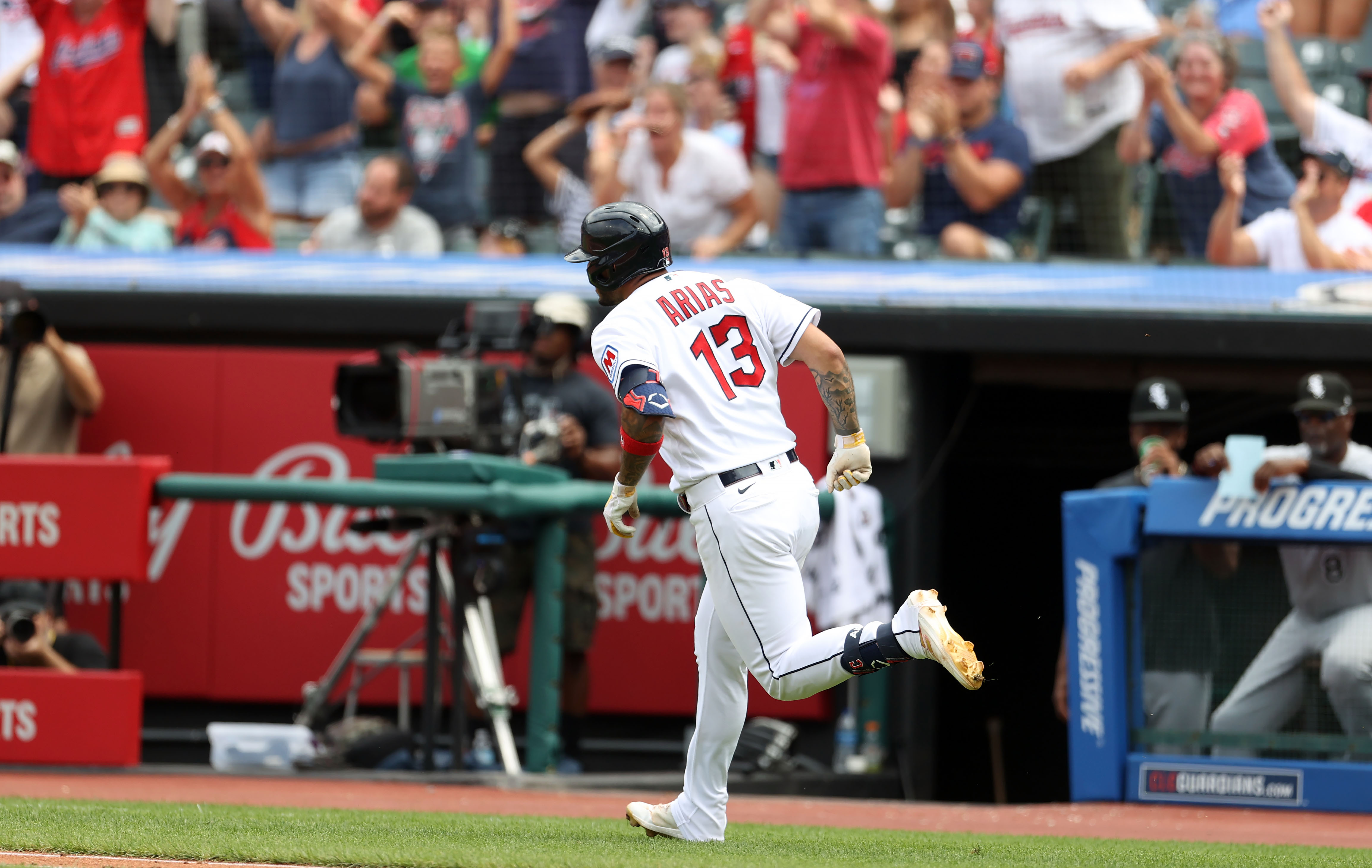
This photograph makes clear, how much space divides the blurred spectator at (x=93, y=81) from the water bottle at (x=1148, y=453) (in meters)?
6.31

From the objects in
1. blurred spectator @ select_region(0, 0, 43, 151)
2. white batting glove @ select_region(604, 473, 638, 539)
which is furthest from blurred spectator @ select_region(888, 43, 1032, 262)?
blurred spectator @ select_region(0, 0, 43, 151)

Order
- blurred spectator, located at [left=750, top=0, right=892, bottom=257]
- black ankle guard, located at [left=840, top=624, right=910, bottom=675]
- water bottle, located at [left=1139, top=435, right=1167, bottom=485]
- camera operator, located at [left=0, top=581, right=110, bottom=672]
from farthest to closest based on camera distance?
blurred spectator, located at [left=750, top=0, right=892, bottom=257]
camera operator, located at [left=0, top=581, right=110, bottom=672]
water bottle, located at [left=1139, top=435, right=1167, bottom=485]
black ankle guard, located at [left=840, top=624, right=910, bottom=675]

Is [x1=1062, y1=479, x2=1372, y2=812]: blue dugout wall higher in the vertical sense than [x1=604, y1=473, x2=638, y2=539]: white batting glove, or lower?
lower

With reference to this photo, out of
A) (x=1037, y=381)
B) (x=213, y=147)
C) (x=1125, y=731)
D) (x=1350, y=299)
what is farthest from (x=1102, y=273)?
(x=213, y=147)

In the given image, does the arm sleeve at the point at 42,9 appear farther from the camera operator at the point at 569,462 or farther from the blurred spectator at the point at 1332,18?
the blurred spectator at the point at 1332,18

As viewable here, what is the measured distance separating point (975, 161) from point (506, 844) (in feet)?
18.2

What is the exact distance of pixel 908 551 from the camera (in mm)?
8844

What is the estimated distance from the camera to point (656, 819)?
4.95 metres

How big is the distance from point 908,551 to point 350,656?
288 centimetres

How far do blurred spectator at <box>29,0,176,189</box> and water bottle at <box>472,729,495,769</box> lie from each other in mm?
4613

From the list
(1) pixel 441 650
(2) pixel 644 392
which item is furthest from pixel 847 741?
(2) pixel 644 392

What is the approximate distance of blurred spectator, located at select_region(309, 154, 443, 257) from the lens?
971 cm

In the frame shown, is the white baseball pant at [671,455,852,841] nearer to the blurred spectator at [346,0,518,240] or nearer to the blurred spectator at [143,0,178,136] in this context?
the blurred spectator at [346,0,518,240]

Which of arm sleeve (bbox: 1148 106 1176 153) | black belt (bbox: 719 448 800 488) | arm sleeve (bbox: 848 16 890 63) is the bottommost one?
black belt (bbox: 719 448 800 488)
